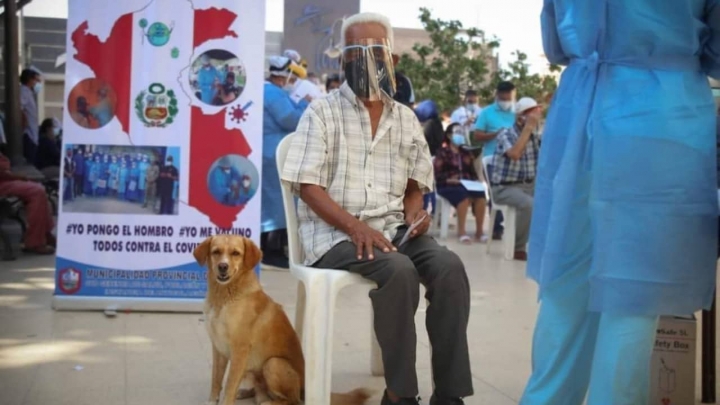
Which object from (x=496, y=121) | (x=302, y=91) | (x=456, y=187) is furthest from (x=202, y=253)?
(x=496, y=121)

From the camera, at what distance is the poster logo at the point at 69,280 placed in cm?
558

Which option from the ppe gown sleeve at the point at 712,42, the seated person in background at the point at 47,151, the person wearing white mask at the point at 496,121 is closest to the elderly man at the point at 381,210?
the ppe gown sleeve at the point at 712,42

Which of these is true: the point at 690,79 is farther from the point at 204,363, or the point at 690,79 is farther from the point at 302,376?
the point at 204,363

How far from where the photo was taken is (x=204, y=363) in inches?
178

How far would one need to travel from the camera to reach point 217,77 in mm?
5574

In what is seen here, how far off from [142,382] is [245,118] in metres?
2.00

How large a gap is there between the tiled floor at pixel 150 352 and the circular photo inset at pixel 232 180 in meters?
0.75

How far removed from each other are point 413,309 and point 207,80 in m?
2.65

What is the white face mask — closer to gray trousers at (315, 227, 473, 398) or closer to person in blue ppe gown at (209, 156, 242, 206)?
person in blue ppe gown at (209, 156, 242, 206)

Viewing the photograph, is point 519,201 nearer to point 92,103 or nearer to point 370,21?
point 92,103

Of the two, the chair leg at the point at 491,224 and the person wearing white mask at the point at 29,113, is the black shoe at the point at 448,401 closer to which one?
the chair leg at the point at 491,224

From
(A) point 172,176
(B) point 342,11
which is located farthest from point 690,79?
(B) point 342,11

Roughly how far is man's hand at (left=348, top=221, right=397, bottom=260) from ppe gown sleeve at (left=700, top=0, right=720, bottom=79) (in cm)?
130

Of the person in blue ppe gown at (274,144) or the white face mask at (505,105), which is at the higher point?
the white face mask at (505,105)
